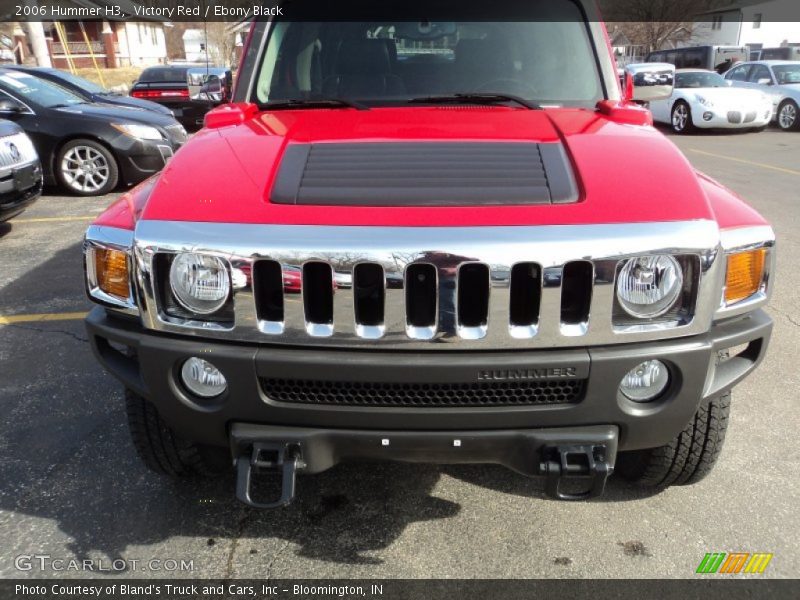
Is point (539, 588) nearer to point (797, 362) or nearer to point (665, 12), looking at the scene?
point (797, 362)

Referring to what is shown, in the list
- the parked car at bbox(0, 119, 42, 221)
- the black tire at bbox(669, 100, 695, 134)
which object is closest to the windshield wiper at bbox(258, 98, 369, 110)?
the parked car at bbox(0, 119, 42, 221)

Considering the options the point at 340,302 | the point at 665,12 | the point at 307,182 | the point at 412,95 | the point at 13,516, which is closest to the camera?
the point at 340,302

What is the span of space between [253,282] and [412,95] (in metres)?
1.41

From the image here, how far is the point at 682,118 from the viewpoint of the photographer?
627 inches

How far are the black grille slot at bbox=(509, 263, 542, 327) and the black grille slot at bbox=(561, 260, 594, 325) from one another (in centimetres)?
8

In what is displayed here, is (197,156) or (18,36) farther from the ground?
(18,36)

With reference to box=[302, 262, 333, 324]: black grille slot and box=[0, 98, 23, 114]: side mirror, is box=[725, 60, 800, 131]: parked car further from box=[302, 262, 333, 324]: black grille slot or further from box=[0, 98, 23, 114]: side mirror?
box=[302, 262, 333, 324]: black grille slot

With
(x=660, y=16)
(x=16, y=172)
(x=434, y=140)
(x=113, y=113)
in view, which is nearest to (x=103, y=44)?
(x=660, y=16)

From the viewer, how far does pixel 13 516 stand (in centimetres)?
255

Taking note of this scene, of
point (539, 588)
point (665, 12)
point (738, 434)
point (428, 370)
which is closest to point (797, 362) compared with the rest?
point (738, 434)

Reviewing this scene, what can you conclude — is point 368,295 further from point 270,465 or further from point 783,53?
point 783,53

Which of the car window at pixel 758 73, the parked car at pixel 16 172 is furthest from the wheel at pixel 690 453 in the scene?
the car window at pixel 758 73

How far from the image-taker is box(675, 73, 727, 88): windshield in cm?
1588

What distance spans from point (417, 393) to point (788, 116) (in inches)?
709
